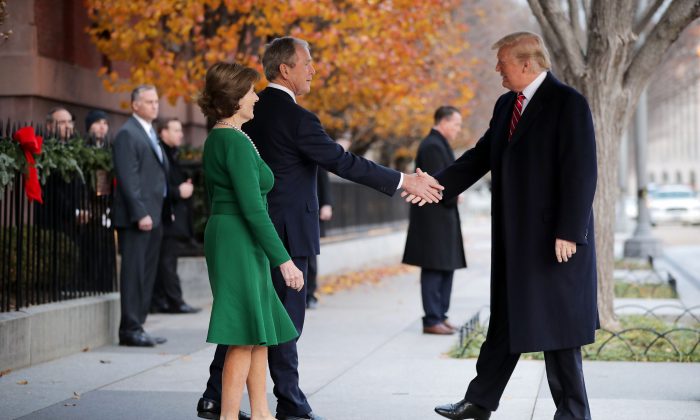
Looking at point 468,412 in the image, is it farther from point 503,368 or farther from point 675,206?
point 675,206

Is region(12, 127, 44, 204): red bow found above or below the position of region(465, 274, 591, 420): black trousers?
above

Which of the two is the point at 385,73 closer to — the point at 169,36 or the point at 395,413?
the point at 169,36

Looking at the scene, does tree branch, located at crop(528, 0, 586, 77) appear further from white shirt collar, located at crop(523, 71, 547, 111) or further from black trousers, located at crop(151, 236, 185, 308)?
black trousers, located at crop(151, 236, 185, 308)

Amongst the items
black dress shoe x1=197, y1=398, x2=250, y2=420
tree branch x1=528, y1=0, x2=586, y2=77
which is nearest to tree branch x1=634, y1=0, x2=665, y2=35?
tree branch x1=528, y1=0, x2=586, y2=77

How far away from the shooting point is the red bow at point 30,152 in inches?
315

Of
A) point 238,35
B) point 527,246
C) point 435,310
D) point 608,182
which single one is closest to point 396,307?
point 435,310

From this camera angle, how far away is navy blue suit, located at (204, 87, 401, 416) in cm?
→ 588

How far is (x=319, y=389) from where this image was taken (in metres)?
7.20

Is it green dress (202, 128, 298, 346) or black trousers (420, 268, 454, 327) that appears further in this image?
black trousers (420, 268, 454, 327)

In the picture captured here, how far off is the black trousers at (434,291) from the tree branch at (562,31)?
2.16 m

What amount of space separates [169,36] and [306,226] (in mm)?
8428

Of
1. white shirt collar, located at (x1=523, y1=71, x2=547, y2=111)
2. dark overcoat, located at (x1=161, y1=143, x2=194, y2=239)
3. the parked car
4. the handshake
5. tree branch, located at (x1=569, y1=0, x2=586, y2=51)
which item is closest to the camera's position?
white shirt collar, located at (x1=523, y1=71, x2=547, y2=111)

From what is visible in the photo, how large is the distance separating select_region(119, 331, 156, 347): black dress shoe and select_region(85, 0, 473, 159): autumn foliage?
5073mm

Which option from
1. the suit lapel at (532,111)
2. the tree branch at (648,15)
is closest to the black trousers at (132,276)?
the suit lapel at (532,111)
